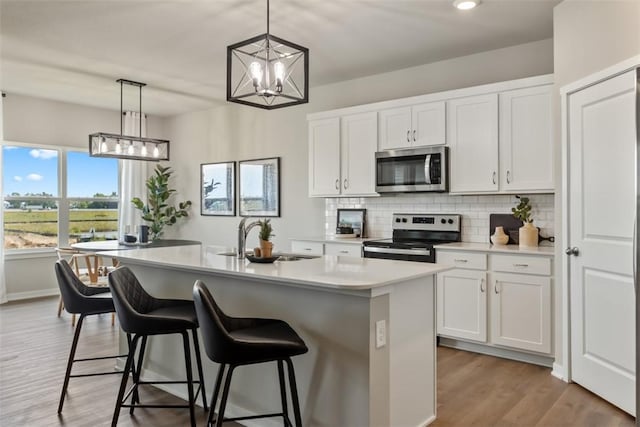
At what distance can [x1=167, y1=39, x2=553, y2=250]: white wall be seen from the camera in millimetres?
4385

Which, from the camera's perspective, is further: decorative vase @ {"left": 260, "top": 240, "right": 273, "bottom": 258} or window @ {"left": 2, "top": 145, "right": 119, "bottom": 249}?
window @ {"left": 2, "top": 145, "right": 119, "bottom": 249}

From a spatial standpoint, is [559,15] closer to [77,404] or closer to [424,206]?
[424,206]

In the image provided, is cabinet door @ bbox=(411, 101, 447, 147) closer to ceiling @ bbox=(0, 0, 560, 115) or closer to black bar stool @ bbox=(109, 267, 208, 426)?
ceiling @ bbox=(0, 0, 560, 115)

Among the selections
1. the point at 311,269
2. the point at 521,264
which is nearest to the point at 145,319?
the point at 311,269

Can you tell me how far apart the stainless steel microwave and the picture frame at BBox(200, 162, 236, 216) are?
8.89ft

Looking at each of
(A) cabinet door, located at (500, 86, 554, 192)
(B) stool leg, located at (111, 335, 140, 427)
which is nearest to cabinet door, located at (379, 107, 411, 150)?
(A) cabinet door, located at (500, 86, 554, 192)

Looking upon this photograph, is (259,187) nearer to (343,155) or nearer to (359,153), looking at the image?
(343,155)

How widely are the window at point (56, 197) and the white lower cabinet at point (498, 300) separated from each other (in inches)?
210

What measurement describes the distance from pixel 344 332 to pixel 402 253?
2165 millimetres

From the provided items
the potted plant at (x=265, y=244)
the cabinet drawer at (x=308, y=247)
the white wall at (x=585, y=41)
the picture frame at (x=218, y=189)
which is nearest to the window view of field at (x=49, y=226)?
the picture frame at (x=218, y=189)

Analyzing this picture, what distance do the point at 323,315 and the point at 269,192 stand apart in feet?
13.2

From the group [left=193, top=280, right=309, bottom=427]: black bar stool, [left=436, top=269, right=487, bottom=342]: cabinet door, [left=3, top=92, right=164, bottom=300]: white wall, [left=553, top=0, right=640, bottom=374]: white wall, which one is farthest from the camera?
[left=3, top=92, right=164, bottom=300]: white wall

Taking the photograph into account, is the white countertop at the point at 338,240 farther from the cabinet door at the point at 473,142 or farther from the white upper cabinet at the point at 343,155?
the cabinet door at the point at 473,142

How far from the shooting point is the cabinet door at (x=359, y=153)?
15.8 ft
